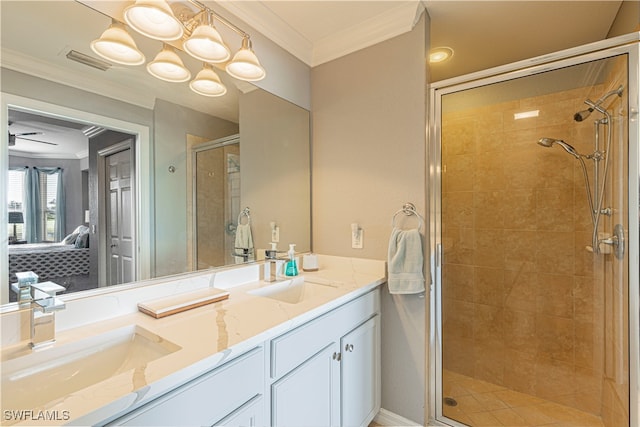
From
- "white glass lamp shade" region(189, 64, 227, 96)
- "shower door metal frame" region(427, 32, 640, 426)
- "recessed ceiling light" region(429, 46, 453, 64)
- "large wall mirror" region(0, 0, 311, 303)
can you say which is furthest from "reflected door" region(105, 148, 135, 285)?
"recessed ceiling light" region(429, 46, 453, 64)

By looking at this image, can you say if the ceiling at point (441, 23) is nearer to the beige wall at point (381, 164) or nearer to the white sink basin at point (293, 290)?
the beige wall at point (381, 164)

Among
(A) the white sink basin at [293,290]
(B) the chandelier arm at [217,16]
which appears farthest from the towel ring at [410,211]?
(B) the chandelier arm at [217,16]

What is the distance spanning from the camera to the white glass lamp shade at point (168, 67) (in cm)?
124

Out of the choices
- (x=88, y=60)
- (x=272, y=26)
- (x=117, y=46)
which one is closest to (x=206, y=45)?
(x=117, y=46)

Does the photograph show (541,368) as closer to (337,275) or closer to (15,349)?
(337,275)

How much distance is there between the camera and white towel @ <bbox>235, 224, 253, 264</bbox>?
5.28 ft

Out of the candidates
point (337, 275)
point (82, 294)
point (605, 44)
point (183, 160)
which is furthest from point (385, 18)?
point (82, 294)

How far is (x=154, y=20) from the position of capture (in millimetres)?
1159

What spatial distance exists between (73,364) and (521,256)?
2385 millimetres

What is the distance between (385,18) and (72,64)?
4.88 feet

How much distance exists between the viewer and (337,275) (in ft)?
5.80

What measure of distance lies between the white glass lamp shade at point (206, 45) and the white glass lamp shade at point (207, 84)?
0.28 feet

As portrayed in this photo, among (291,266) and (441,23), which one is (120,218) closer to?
(291,266)

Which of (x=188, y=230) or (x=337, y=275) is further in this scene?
(x=337, y=275)
